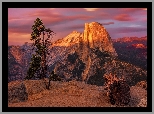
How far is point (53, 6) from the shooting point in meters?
20.3

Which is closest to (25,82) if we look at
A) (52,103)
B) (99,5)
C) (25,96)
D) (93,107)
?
(25,96)

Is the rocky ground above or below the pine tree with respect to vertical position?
below

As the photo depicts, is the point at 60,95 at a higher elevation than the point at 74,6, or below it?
below

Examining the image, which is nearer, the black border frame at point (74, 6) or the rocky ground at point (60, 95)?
the black border frame at point (74, 6)

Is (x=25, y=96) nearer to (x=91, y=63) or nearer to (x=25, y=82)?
(x=25, y=82)

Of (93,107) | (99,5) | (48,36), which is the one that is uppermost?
(99,5)

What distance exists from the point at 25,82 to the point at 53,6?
866cm

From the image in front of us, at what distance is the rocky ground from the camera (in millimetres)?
21438

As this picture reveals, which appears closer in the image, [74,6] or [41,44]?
[74,6]

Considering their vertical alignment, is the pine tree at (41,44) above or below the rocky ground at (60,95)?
above

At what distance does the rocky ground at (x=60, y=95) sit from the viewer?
21.4 m

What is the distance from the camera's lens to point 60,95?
911 inches

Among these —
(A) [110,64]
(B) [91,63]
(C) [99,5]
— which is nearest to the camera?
(C) [99,5]

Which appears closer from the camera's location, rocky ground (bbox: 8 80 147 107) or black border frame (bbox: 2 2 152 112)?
black border frame (bbox: 2 2 152 112)
